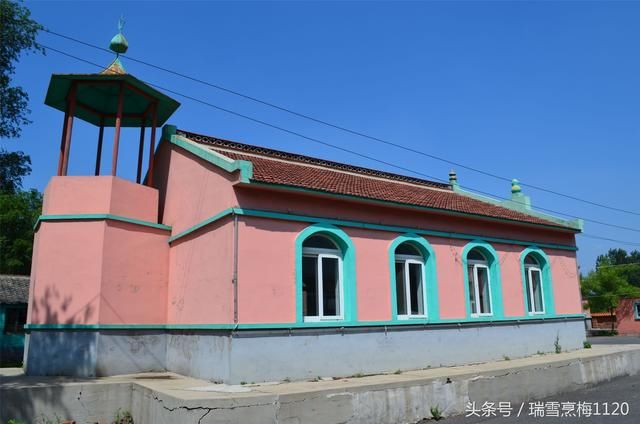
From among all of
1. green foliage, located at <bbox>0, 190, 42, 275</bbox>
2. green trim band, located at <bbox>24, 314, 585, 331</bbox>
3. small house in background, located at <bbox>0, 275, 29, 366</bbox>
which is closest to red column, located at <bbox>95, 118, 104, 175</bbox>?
green trim band, located at <bbox>24, 314, 585, 331</bbox>

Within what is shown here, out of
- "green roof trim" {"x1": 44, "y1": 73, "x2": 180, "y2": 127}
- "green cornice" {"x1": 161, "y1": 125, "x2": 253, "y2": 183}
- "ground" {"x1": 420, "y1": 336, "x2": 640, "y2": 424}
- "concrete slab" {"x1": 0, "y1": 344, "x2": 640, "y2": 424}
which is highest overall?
"green roof trim" {"x1": 44, "y1": 73, "x2": 180, "y2": 127}

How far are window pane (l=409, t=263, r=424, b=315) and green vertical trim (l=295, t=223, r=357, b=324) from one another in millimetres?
2069

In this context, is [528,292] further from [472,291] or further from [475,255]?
[472,291]

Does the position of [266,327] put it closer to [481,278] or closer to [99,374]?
[99,374]

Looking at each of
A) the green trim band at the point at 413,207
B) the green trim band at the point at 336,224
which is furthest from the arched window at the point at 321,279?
the green trim band at the point at 413,207

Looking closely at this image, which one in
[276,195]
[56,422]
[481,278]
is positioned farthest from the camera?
[481,278]

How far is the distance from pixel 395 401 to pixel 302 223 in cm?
382

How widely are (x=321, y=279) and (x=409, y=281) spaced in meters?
2.67

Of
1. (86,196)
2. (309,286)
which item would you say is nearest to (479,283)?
(309,286)

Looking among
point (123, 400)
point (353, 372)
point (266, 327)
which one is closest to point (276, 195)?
point (266, 327)

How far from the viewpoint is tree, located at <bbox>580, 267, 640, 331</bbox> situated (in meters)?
39.8

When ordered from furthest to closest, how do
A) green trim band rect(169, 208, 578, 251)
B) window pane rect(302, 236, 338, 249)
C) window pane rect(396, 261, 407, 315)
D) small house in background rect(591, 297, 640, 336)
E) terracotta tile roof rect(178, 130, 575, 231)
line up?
small house in background rect(591, 297, 640, 336) < window pane rect(396, 261, 407, 315) < terracotta tile roof rect(178, 130, 575, 231) < window pane rect(302, 236, 338, 249) < green trim band rect(169, 208, 578, 251)

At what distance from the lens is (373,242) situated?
11211 mm

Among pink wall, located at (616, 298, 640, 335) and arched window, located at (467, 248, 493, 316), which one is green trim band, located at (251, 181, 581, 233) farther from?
pink wall, located at (616, 298, 640, 335)
